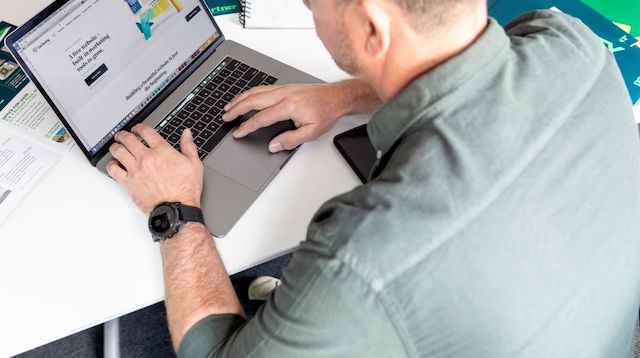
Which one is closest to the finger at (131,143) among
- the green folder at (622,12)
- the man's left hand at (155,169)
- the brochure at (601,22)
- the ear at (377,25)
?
the man's left hand at (155,169)

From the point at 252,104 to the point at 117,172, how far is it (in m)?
0.28

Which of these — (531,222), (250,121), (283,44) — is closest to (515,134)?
(531,222)

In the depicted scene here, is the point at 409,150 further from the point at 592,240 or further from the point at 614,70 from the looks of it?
the point at 614,70

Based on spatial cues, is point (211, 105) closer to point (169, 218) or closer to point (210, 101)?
point (210, 101)

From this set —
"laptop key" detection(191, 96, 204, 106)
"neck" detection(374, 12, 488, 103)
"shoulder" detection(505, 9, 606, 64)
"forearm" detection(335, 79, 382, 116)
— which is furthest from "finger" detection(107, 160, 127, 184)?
"shoulder" detection(505, 9, 606, 64)

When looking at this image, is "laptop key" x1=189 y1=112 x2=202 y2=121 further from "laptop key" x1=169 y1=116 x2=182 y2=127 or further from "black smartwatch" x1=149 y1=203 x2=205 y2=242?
"black smartwatch" x1=149 y1=203 x2=205 y2=242

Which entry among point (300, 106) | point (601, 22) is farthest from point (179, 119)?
point (601, 22)

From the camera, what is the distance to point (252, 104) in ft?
3.57

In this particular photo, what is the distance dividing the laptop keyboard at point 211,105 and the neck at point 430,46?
446 millimetres

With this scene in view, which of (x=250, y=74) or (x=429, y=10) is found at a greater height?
(x=429, y=10)

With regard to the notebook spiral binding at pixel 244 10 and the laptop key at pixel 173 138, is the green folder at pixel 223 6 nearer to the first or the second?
the notebook spiral binding at pixel 244 10

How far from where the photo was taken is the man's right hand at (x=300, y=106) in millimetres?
1066

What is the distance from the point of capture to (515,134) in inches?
26.7

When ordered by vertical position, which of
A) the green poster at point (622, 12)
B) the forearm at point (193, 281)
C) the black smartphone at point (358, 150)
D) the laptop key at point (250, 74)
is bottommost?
the green poster at point (622, 12)
